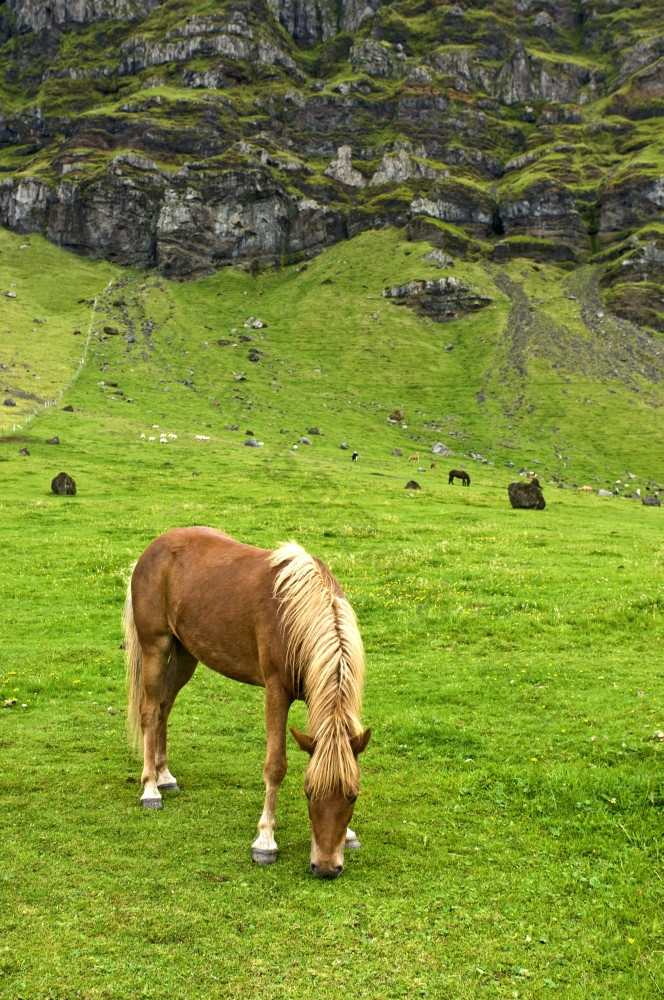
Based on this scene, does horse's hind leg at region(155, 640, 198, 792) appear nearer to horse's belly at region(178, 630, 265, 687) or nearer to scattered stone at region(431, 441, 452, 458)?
horse's belly at region(178, 630, 265, 687)

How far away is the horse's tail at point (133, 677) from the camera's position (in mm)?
9820

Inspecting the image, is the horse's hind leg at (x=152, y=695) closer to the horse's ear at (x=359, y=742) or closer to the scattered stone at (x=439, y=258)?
the horse's ear at (x=359, y=742)

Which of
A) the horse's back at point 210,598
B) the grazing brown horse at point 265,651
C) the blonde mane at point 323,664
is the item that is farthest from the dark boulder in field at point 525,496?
the blonde mane at point 323,664

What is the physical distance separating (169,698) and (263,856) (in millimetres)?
3107

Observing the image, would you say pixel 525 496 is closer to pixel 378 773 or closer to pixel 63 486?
pixel 63 486

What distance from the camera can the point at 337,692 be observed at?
23.8ft

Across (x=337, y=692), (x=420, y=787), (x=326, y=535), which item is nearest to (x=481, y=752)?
(x=420, y=787)

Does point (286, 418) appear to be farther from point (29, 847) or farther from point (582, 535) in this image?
point (29, 847)

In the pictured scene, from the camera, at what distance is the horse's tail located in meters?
9.82

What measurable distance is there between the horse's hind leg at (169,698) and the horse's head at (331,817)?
10.1ft

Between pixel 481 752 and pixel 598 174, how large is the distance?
8489 inches

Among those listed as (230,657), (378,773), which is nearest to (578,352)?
(378,773)

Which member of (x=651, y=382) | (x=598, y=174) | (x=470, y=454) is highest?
(x=598, y=174)

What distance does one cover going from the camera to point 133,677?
9875mm
